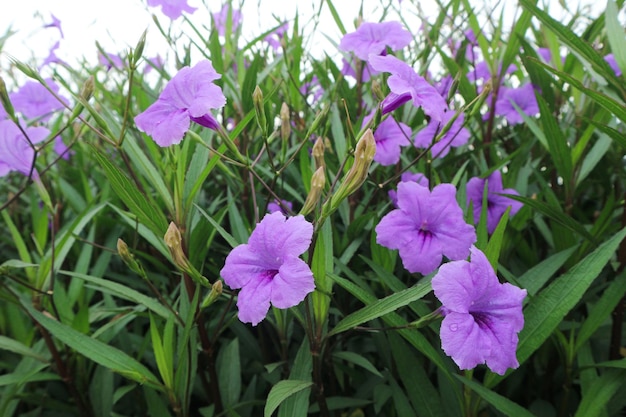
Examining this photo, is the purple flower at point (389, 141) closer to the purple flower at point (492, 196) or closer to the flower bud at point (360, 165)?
the purple flower at point (492, 196)

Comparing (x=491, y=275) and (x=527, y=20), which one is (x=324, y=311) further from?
(x=527, y=20)

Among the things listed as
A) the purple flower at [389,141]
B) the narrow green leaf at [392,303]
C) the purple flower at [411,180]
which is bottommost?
the narrow green leaf at [392,303]

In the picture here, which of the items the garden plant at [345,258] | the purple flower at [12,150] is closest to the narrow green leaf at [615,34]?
the garden plant at [345,258]

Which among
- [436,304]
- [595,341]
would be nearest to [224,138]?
[436,304]

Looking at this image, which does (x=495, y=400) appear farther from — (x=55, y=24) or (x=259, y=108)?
(x=55, y=24)

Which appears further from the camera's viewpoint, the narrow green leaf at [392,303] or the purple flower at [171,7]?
the purple flower at [171,7]
